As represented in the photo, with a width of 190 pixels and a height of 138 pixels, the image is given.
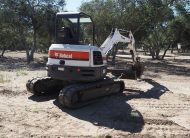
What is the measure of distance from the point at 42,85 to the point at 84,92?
2.04 m

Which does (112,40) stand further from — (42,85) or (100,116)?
(100,116)

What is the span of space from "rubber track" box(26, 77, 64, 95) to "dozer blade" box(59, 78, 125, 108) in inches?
69.3

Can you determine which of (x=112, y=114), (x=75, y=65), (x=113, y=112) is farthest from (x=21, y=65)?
(x=112, y=114)

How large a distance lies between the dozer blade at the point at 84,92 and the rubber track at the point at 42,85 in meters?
1.76

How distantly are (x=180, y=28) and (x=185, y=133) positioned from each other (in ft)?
115

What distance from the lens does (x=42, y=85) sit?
1295cm

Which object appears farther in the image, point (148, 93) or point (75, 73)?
point (148, 93)

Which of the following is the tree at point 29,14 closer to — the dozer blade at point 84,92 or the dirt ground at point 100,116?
the dirt ground at point 100,116

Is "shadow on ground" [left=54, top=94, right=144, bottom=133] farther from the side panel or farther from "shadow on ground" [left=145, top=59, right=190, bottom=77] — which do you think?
"shadow on ground" [left=145, top=59, right=190, bottom=77]

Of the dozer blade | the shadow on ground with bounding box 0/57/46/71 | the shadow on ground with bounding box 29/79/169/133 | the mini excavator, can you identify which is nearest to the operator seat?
the mini excavator

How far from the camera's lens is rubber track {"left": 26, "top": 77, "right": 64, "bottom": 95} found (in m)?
12.8

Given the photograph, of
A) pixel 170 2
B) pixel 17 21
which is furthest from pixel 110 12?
pixel 17 21

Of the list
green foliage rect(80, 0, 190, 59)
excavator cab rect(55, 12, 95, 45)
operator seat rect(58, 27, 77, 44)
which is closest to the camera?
excavator cab rect(55, 12, 95, 45)

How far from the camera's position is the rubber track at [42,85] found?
41.9 ft
